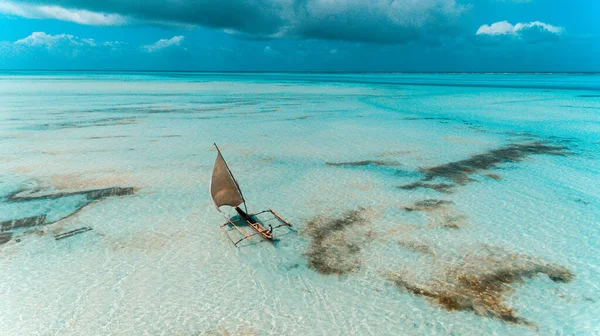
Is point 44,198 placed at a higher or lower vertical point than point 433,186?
lower

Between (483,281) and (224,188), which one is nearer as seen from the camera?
(483,281)

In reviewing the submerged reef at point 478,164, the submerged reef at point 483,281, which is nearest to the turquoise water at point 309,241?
the submerged reef at point 483,281

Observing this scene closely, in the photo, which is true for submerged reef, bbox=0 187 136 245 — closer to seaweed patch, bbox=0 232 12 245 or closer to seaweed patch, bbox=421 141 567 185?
seaweed patch, bbox=0 232 12 245

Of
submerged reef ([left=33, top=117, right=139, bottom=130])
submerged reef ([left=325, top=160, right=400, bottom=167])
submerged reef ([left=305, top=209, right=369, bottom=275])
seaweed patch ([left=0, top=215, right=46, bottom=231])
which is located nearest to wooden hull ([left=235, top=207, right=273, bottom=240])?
submerged reef ([left=305, top=209, right=369, bottom=275])

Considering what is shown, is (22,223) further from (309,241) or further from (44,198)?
(309,241)

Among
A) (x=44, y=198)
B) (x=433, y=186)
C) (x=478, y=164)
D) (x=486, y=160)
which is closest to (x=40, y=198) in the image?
(x=44, y=198)

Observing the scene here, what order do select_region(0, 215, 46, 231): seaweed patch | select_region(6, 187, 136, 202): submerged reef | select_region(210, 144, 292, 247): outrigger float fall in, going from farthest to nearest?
select_region(6, 187, 136, 202): submerged reef → select_region(210, 144, 292, 247): outrigger float → select_region(0, 215, 46, 231): seaweed patch

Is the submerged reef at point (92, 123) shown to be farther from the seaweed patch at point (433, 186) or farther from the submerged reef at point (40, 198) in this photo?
the seaweed patch at point (433, 186)
